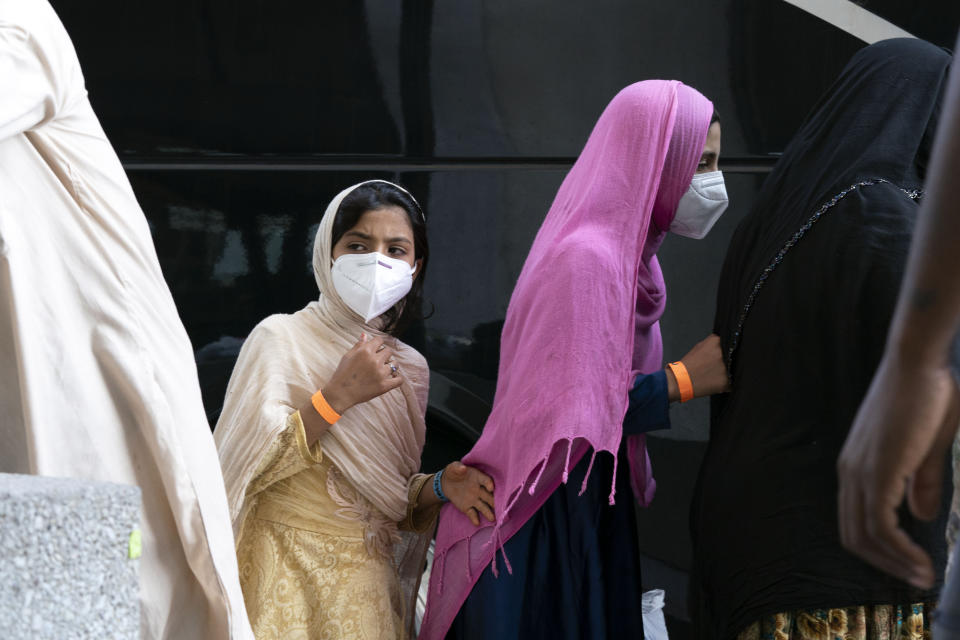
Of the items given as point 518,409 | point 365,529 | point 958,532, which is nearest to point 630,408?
point 518,409

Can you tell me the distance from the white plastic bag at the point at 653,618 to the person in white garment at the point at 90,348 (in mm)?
1094

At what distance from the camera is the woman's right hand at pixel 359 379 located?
221 centimetres

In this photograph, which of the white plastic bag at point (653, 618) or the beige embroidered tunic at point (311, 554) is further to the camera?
the white plastic bag at point (653, 618)

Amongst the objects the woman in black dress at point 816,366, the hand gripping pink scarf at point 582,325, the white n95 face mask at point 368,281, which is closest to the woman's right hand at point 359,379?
the white n95 face mask at point 368,281

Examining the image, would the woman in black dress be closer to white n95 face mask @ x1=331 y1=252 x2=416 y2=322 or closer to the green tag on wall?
white n95 face mask @ x1=331 y1=252 x2=416 y2=322

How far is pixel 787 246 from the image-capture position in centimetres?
201

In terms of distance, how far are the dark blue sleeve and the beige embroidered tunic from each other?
553 millimetres

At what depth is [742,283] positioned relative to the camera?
83.1 inches

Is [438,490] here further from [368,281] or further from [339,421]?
[368,281]

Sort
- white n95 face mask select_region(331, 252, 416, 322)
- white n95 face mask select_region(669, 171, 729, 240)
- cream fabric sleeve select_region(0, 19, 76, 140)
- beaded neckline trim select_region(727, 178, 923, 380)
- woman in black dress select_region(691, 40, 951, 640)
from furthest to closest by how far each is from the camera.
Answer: white n95 face mask select_region(331, 252, 416, 322) < white n95 face mask select_region(669, 171, 729, 240) < beaded neckline trim select_region(727, 178, 923, 380) < woman in black dress select_region(691, 40, 951, 640) < cream fabric sleeve select_region(0, 19, 76, 140)

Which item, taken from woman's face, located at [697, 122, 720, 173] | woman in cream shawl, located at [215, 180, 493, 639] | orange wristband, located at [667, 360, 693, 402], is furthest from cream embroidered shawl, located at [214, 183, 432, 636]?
woman's face, located at [697, 122, 720, 173]

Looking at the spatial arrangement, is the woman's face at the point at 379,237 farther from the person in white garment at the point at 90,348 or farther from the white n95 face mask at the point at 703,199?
the person in white garment at the point at 90,348

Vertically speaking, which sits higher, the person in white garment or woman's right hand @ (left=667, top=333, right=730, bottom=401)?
the person in white garment

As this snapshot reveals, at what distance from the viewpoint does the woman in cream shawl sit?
2172 mm
